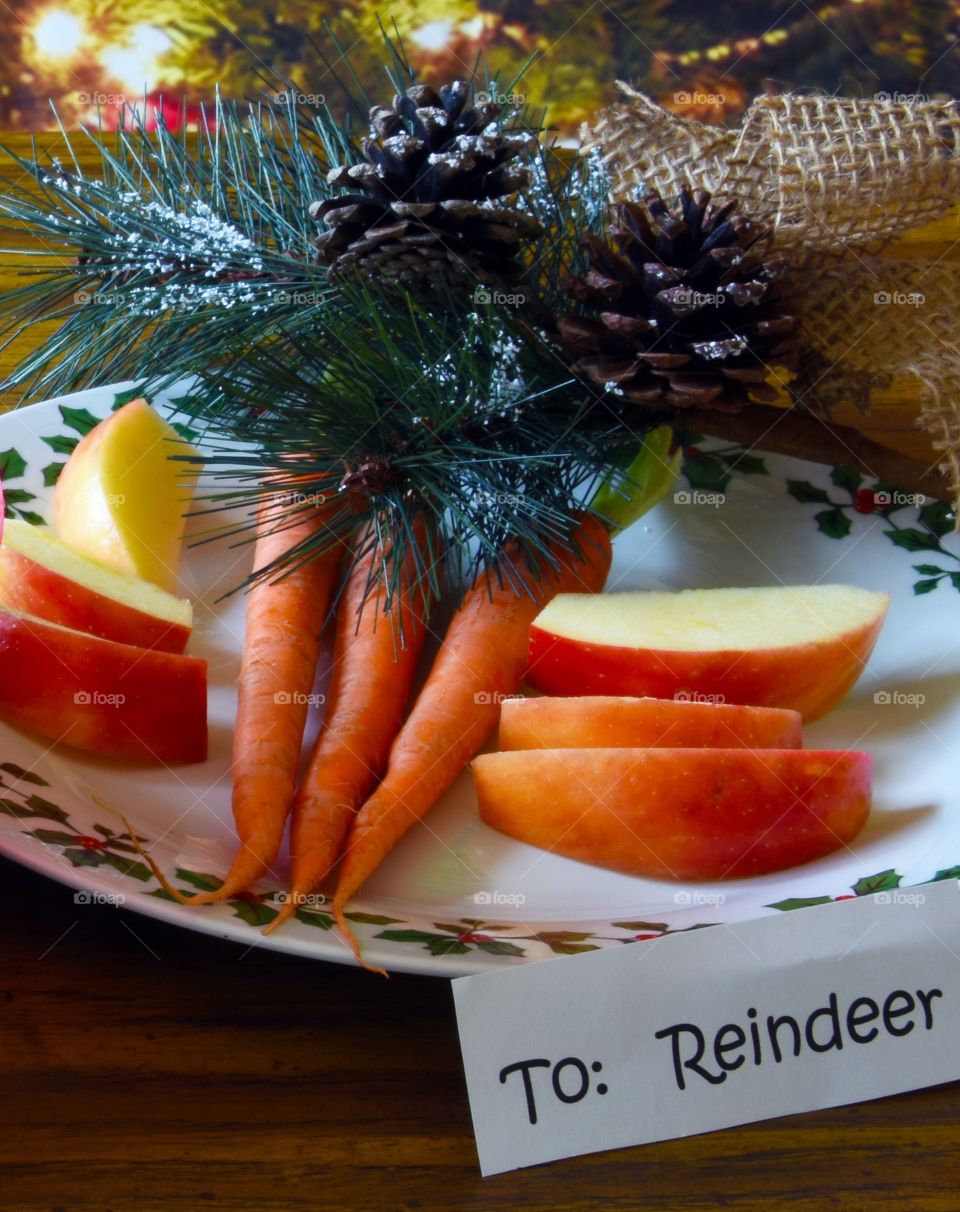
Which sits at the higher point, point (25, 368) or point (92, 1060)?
point (25, 368)

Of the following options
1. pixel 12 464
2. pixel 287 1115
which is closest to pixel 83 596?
pixel 12 464

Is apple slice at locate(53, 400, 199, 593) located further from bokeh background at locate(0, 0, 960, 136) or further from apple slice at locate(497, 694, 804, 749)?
bokeh background at locate(0, 0, 960, 136)

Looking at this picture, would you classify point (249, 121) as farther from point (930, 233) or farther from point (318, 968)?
point (930, 233)

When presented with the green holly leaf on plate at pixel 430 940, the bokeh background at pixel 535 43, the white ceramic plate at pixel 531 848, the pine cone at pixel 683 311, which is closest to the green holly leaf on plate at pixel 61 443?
the white ceramic plate at pixel 531 848

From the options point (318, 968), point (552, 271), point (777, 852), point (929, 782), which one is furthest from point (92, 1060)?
point (552, 271)

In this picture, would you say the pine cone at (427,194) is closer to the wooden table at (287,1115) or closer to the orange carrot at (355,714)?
the orange carrot at (355,714)

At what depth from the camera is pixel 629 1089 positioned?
0.45m

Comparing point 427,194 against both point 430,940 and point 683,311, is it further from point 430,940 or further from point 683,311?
point 430,940

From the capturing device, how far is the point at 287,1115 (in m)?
0.45

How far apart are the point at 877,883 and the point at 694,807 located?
9cm

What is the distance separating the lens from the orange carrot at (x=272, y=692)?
1.85 feet

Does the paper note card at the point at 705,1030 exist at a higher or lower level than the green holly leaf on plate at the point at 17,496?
lower

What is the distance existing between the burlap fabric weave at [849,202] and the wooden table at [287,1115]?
466 millimetres

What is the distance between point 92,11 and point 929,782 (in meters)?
2.17
